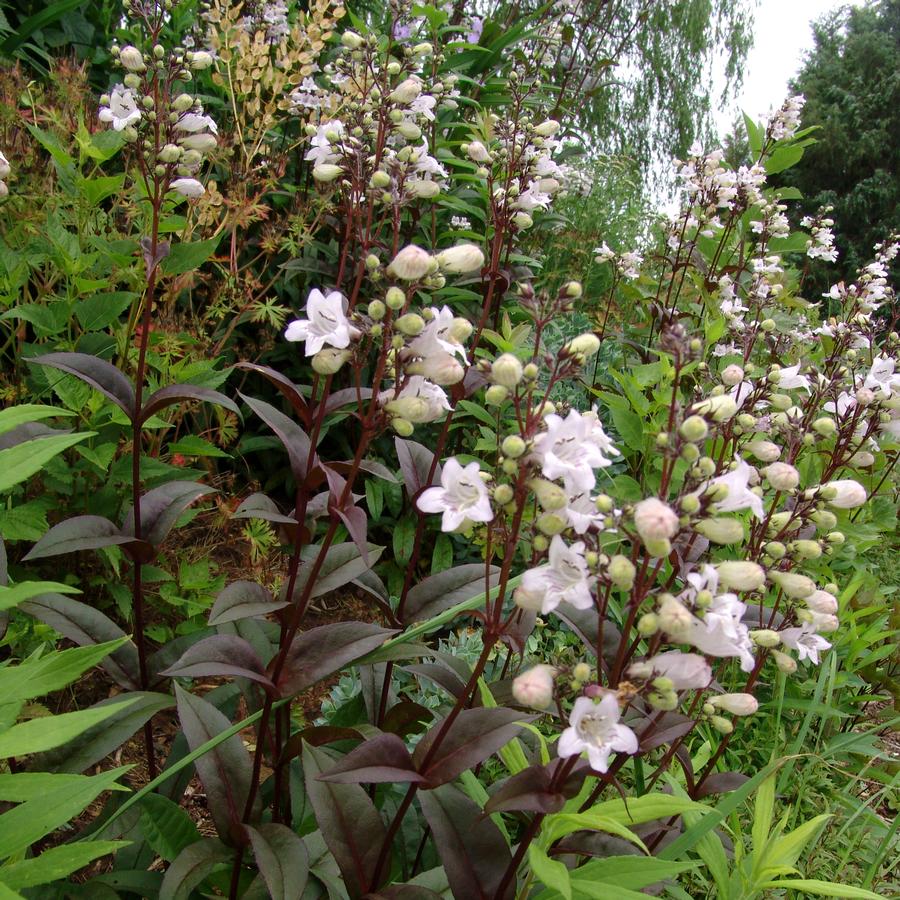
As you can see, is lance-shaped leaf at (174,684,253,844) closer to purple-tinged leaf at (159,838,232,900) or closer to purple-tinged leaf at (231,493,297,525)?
purple-tinged leaf at (159,838,232,900)

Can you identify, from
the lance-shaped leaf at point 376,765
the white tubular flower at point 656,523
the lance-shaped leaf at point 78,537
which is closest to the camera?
the white tubular flower at point 656,523

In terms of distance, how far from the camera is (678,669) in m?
1.16

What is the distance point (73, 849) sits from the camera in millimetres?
1215

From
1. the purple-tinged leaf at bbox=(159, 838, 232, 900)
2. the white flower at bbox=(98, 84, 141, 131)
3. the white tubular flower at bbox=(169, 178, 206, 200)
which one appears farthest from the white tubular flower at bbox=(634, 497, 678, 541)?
the white flower at bbox=(98, 84, 141, 131)

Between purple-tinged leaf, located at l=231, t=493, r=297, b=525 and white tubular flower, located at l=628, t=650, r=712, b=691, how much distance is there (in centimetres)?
79

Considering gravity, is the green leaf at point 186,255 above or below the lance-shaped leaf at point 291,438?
above

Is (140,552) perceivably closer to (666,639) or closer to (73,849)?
(73,849)

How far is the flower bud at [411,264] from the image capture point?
1.36 metres

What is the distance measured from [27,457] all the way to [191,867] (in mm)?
832

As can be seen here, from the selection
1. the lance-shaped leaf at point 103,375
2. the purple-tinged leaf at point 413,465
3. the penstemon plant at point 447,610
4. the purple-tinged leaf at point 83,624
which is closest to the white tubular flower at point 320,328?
the penstemon plant at point 447,610

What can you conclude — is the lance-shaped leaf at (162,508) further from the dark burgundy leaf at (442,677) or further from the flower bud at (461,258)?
the flower bud at (461,258)

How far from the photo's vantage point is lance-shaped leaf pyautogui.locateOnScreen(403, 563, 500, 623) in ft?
6.09

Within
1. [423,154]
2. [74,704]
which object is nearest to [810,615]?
[423,154]

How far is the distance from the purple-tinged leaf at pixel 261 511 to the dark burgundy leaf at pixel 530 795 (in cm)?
69
